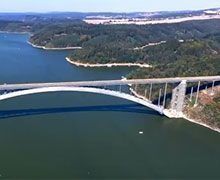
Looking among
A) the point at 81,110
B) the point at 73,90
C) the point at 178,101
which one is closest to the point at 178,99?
the point at 178,101

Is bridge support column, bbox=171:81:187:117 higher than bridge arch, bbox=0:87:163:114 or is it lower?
lower

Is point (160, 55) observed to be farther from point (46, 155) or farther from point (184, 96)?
point (46, 155)

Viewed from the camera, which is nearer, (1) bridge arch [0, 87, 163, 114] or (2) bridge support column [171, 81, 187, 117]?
(1) bridge arch [0, 87, 163, 114]

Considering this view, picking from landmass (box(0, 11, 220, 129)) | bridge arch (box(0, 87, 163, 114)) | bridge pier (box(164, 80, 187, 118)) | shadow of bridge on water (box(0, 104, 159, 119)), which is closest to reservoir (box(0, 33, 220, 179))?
shadow of bridge on water (box(0, 104, 159, 119))

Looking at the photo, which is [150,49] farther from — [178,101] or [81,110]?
[81,110]

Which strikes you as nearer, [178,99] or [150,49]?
[178,99]

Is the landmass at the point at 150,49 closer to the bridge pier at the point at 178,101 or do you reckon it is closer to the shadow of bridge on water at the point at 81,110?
the bridge pier at the point at 178,101

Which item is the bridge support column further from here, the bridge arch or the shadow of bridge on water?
the shadow of bridge on water
